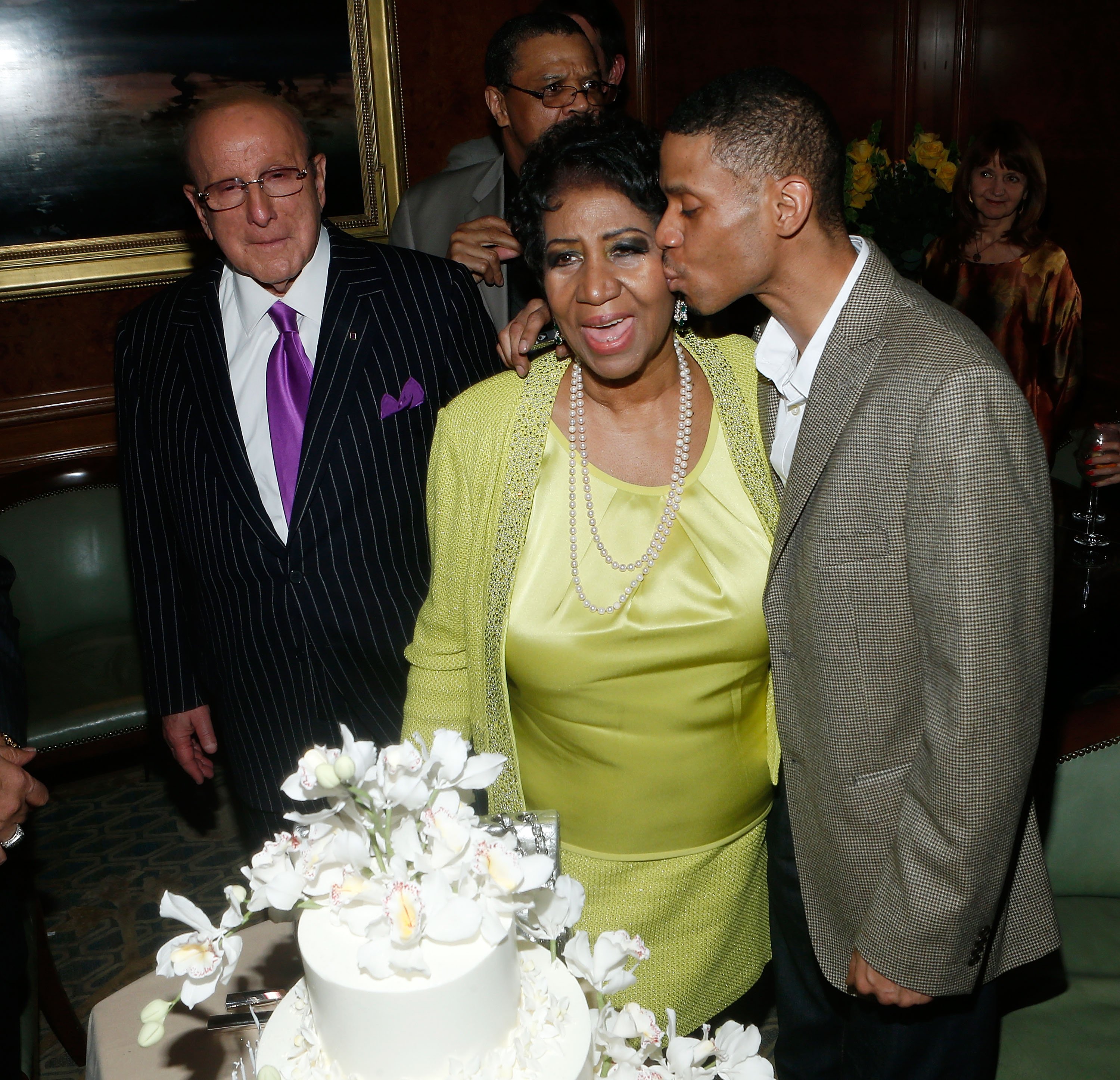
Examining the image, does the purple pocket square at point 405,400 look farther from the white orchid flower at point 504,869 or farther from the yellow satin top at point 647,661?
the white orchid flower at point 504,869

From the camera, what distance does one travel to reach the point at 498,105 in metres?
2.71

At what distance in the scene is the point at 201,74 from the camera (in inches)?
159

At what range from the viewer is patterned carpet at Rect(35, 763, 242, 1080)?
3.04 meters

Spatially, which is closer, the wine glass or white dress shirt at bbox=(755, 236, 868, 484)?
white dress shirt at bbox=(755, 236, 868, 484)

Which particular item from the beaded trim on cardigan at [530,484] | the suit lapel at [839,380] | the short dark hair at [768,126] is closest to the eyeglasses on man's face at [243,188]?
the beaded trim on cardigan at [530,484]

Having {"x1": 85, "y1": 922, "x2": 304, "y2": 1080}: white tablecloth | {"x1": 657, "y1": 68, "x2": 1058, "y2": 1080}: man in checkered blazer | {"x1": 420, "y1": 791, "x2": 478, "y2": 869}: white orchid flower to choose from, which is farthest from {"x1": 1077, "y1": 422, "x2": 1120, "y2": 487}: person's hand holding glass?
{"x1": 420, "y1": 791, "x2": 478, "y2": 869}: white orchid flower

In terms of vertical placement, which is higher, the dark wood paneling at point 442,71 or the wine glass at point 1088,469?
the dark wood paneling at point 442,71

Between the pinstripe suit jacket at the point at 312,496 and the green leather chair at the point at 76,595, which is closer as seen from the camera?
the pinstripe suit jacket at the point at 312,496

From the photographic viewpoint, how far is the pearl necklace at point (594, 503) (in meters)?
1.75

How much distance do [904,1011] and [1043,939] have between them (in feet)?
0.81

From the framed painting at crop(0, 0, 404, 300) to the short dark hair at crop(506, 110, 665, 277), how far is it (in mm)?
2818

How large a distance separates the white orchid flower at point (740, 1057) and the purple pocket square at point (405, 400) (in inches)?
54.4

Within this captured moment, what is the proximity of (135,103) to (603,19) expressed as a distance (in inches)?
78.5

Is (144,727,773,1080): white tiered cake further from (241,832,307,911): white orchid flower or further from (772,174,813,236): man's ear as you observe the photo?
(772,174,813,236): man's ear
